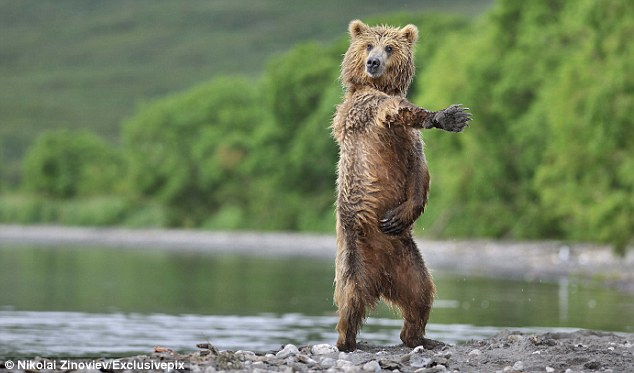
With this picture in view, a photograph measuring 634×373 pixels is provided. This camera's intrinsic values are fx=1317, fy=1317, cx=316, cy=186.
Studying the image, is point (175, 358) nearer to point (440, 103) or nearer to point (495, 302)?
point (495, 302)

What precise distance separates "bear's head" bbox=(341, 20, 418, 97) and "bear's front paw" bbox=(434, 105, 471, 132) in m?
1.05

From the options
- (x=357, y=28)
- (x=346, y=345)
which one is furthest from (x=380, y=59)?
(x=346, y=345)

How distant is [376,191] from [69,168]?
106410mm

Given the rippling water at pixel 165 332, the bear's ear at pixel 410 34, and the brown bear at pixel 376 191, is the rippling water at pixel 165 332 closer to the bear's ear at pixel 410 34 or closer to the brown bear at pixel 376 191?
the brown bear at pixel 376 191

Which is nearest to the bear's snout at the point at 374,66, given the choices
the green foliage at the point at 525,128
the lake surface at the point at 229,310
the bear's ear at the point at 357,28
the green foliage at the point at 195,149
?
the bear's ear at the point at 357,28

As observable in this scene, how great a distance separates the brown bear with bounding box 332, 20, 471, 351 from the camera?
11156mm

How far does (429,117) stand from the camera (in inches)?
416

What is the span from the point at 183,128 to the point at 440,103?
43844mm

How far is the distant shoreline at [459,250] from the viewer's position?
3597cm

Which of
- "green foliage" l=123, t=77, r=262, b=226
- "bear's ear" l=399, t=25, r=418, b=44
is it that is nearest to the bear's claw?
"bear's ear" l=399, t=25, r=418, b=44

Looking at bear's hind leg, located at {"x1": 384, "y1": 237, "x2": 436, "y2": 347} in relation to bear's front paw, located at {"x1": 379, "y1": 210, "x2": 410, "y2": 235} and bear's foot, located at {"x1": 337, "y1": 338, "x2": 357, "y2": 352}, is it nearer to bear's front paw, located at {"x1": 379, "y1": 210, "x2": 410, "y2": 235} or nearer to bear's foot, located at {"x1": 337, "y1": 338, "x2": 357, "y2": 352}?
bear's front paw, located at {"x1": 379, "y1": 210, "x2": 410, "y2": 235}

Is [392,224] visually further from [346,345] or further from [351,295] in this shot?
[346,345]

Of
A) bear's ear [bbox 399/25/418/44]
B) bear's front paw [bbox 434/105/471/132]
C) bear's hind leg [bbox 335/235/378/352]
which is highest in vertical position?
bear's ear [bbox 399/25/418/44]

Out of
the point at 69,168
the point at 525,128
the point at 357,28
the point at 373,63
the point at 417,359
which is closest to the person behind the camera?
the point at 417,359
